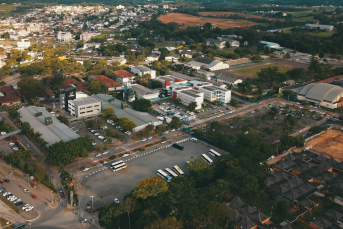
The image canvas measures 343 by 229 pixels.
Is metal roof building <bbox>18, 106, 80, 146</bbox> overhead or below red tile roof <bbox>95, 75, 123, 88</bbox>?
overhead

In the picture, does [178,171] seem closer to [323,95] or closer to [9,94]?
[323,95]

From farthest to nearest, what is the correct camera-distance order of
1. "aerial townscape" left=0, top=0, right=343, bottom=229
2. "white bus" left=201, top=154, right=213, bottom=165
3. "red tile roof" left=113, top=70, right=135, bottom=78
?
1. "red tile roof" left=113, top=70, right=135, bottom=78
2. "white bus" left=201, top=154, right=213, bottom=165
3. "aerial townscape" left=0, top=0, right=343, bottom=229

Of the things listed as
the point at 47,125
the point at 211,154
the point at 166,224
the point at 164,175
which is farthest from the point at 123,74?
the point at 166,224

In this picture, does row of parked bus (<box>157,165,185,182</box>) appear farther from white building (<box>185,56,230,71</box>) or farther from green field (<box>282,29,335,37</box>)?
green field (<box>282,29,335,37</box>)

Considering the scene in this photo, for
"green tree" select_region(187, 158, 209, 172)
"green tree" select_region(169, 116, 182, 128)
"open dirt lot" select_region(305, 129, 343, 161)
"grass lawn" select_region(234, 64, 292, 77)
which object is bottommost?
"open dirt lot" select_region(305, 129, 343, 161)

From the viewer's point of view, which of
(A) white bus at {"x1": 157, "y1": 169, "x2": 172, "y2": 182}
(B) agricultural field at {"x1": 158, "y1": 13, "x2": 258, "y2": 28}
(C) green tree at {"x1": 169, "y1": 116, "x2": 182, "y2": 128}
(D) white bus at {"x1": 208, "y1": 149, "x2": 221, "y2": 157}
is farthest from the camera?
(B) agricultural field at {"x1": 158, "y1": 13, "x2": 258, "y2": 28}

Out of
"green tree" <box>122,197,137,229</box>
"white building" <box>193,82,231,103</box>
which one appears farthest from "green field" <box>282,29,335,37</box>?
"green tree" <box>122,197,137,229</box>
